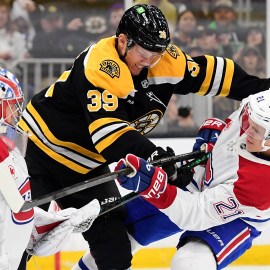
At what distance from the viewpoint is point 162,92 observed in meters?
2.90

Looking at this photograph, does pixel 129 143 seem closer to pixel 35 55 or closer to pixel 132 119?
pixel 132 119

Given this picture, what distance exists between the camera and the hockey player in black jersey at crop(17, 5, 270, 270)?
266 cm

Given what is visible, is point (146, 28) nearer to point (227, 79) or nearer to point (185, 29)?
point (227, 79)

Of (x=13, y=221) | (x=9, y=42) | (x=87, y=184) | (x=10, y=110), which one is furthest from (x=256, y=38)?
(x=13, y=221)

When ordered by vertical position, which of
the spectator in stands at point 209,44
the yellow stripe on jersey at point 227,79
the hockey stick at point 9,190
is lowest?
the spectator in stands at point 209,44

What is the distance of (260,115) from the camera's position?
8.63ft

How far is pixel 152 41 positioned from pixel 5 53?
2.10 meters

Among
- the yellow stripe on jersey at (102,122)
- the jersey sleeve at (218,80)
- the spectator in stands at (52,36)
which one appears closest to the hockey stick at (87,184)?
the yellow stripe on jersey at (102,122)

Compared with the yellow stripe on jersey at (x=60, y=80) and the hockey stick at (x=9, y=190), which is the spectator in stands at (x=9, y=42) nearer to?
the yellow stripe on jersey at (x=60, y=80)

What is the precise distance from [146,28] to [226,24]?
7.64 feet

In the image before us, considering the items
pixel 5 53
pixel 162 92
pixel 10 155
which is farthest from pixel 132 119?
pixel 5 53

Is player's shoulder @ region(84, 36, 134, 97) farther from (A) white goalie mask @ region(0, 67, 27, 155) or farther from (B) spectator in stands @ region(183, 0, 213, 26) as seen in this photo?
(B) spectator in stands @ region(183, 0, 213, 26)

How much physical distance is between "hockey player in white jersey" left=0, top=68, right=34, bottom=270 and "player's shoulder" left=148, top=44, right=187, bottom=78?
0.65 m

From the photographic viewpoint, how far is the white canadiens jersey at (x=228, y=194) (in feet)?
8.73
